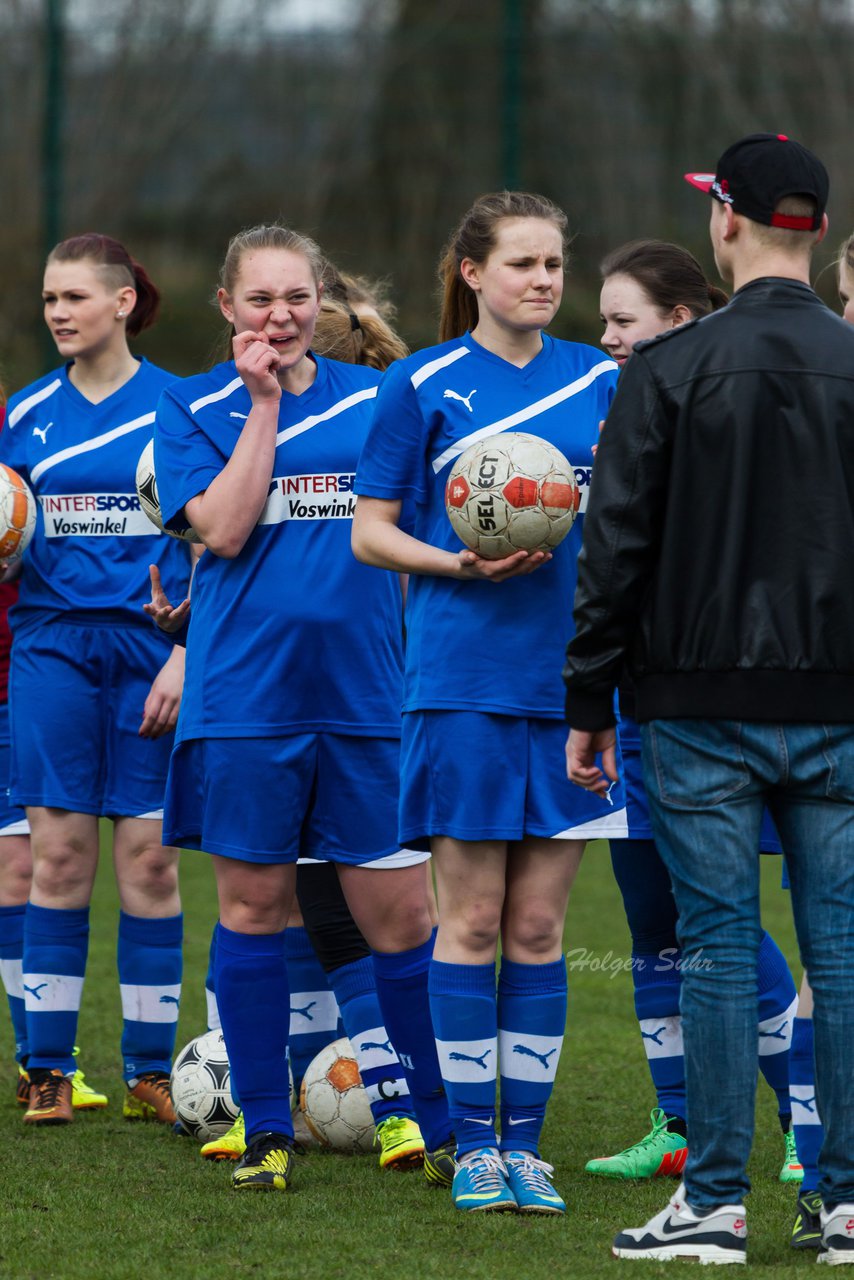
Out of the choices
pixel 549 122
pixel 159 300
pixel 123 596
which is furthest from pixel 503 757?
pixel 549 122

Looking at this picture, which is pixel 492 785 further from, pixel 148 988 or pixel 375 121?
pixel 375 121

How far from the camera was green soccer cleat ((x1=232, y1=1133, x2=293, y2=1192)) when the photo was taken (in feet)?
13.3

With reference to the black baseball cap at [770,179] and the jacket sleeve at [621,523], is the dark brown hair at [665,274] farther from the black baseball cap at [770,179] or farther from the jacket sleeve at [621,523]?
the jacket sleeve at [621,523]

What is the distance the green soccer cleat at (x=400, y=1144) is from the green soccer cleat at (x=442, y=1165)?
0.21m

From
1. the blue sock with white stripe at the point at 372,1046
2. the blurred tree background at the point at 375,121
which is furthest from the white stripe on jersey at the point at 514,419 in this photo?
the blurred tree background at the point at 375,121

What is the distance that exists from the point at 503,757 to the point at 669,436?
0.90 meters

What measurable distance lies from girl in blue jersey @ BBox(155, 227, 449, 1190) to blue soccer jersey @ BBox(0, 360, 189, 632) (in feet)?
2.64

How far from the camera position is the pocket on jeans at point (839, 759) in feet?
10.4

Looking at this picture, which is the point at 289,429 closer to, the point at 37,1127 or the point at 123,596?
the point at 123,596

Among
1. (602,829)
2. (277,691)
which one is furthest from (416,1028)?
(277,691)

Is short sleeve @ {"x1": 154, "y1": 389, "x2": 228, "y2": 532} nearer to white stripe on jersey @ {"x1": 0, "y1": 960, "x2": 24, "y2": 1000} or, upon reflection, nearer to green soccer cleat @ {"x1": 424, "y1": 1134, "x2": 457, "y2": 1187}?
green soccer cleat @ {"x1": 424, "y1": 1134, "x2": 457, "y2": 1187}

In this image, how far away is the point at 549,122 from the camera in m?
14.3

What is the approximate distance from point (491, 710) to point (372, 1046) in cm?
120

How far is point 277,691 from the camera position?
4129 millimetres
